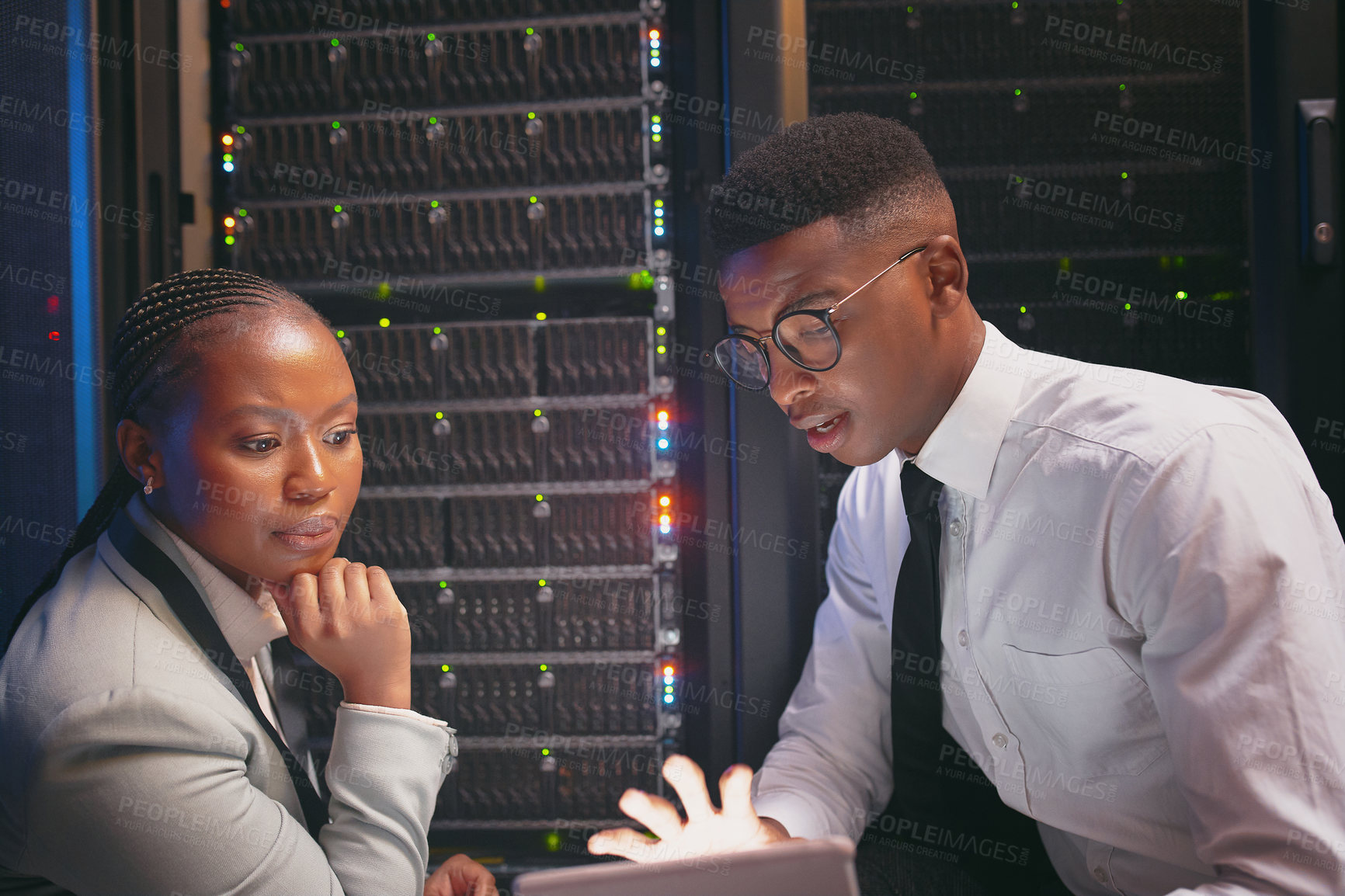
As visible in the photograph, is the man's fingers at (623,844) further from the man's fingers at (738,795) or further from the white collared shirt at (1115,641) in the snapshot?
the white collared shirt at (1115,641)

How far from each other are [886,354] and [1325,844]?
856 millimetres

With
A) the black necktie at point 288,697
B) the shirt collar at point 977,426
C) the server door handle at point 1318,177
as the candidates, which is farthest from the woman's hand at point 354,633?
the server door handle at point 1318,177

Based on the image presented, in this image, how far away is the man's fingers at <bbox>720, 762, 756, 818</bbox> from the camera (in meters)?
1.37

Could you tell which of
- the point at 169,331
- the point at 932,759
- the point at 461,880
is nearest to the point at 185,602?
the point at 169,331

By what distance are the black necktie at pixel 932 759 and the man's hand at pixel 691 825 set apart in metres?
0.38

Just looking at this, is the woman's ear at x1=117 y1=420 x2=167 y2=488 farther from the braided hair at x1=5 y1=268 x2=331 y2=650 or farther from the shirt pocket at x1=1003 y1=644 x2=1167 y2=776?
the shirt pocket at x1=1003 y1=644 x2=1167 y2=776

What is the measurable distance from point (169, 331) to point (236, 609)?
1.38 ft

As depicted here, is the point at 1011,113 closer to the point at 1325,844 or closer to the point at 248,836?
the point at 1325,844

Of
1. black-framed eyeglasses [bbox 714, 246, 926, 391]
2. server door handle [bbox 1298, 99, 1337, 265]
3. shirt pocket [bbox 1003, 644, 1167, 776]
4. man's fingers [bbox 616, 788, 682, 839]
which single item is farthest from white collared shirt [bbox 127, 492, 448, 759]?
server door handle [bbox 1298, 99, 1337, 265]

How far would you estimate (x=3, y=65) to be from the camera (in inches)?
67.3

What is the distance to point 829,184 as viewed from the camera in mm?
1268

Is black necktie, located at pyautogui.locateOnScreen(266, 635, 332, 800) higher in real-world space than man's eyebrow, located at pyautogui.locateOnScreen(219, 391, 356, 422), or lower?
lower

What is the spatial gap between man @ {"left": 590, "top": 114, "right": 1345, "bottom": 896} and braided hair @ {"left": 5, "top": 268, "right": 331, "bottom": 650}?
0.75m

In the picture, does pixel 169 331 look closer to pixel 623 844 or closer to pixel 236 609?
pixel 236 609
